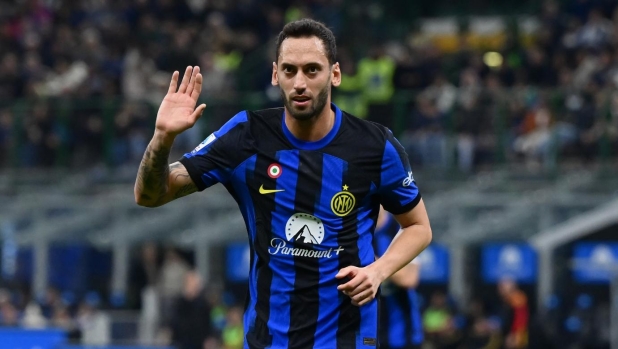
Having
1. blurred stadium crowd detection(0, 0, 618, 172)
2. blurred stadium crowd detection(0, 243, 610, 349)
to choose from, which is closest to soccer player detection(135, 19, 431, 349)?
blurred stadium crowd detection(0, 243, 610, 349)

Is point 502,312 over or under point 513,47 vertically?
under

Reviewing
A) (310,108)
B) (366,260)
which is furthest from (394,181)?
(310,108)

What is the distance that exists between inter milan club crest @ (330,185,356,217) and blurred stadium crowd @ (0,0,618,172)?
37.6ft

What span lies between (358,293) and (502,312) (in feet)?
31.8

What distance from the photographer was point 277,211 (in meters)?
5.48

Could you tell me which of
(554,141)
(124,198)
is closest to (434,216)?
(554,141)

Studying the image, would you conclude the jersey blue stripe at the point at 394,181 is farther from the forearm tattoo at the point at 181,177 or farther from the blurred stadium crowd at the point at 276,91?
the blurred stadium crowd at the point at 276,91

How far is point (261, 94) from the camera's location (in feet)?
63.9

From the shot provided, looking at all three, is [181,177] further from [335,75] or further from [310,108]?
[335,75]

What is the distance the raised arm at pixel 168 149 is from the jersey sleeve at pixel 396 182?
799 millimetres

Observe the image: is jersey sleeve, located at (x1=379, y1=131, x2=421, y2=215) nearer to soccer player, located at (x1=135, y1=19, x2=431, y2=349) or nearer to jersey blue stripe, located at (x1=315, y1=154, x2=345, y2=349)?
soccer player, located at (x1=135, y1=19, x2=431, y2=349)

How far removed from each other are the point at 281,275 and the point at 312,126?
63 centimetres

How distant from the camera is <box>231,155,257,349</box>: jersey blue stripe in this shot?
5523 mm

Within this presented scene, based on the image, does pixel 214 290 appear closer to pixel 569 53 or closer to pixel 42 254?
pixel 42 254
